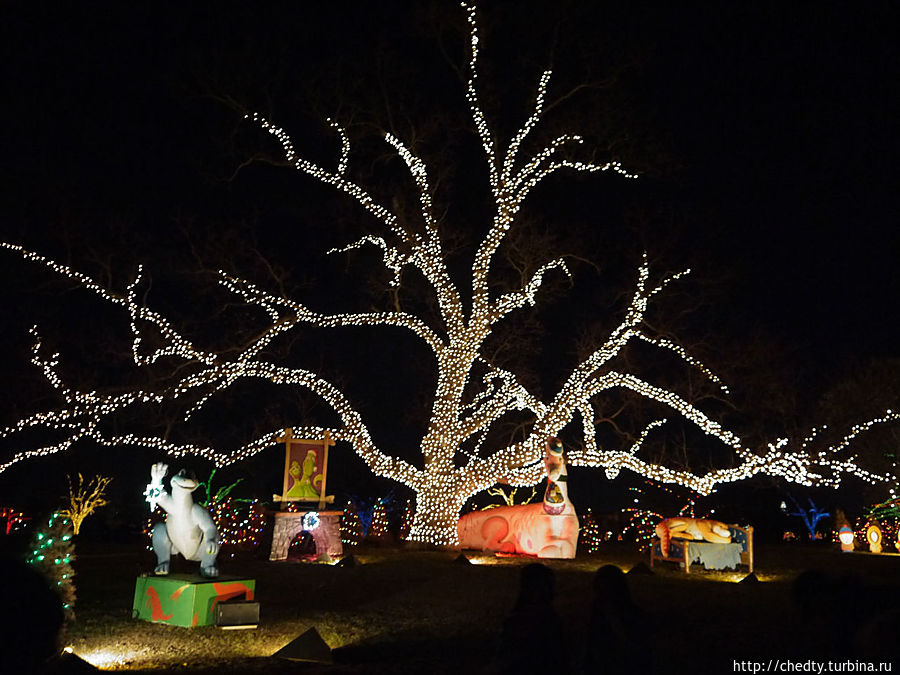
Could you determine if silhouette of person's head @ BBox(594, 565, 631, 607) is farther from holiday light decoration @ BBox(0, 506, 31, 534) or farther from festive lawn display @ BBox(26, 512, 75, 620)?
holiday light decoration @ BBox(0, 506, 31, 534)

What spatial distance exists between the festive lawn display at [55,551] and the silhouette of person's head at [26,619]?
19.3 ft

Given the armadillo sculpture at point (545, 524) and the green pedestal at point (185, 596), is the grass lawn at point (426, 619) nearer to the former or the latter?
the green pedestal at point (185, 596)

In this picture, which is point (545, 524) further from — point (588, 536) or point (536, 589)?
point (536, 589)

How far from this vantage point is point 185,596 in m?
→ 7.50

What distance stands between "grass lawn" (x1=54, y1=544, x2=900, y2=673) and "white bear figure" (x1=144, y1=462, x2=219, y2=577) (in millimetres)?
756

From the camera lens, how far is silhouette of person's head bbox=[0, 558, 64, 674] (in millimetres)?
1603

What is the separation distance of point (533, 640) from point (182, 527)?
5.63 m

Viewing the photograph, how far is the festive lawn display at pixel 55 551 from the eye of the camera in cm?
691

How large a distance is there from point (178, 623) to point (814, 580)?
19.6 ft

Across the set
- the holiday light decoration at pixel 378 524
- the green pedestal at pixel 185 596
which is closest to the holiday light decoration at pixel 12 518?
the holiday light decoration at pixel 378 524

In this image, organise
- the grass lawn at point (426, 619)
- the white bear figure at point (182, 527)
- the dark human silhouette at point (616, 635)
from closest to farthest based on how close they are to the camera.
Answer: the dark human silhouette at point (616, 635) → the grass lawn at point (426, 619) → the white bear figure at point (182, 527)

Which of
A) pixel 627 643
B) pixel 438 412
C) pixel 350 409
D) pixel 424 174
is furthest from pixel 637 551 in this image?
pixel 627 643

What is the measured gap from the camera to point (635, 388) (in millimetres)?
17719

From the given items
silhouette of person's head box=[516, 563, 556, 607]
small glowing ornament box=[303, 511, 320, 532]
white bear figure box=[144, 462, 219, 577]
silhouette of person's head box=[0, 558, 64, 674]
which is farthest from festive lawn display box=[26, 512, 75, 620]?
small glowing ornament box=[303, 511, 320, 532]
